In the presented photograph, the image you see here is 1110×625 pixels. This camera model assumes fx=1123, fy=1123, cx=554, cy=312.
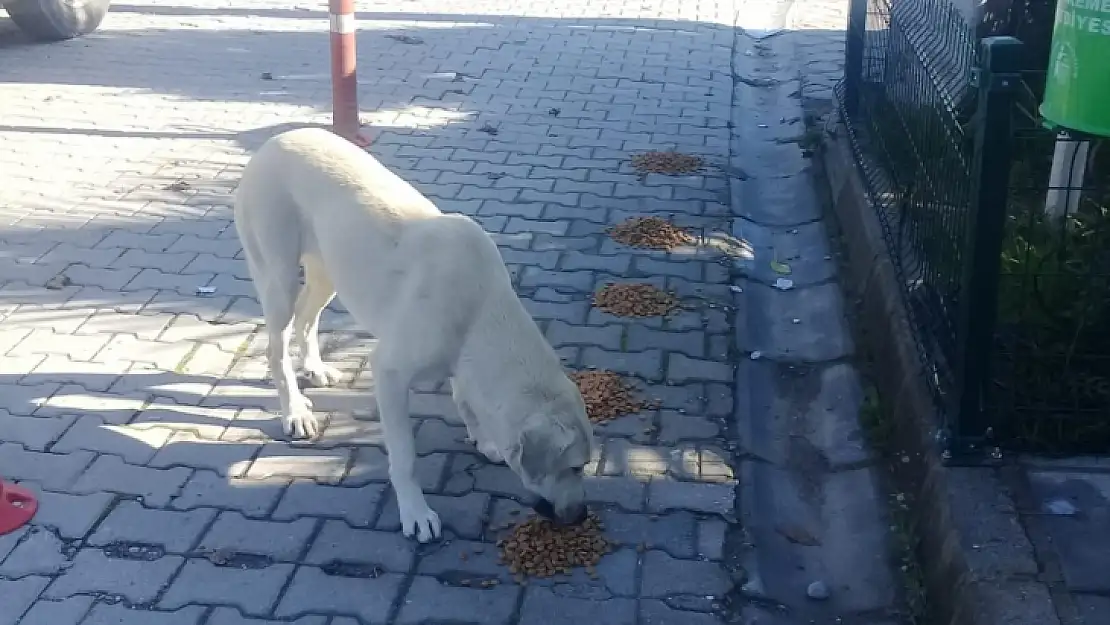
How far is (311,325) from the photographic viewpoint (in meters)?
4.97

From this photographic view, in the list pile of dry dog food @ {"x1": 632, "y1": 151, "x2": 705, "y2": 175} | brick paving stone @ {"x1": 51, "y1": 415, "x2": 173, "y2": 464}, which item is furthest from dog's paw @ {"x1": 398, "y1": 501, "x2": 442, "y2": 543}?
pile of dry dog food @ {"x1": 632, "y1": 151, "x2": 705, "y2": 175}

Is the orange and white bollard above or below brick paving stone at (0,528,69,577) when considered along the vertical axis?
above

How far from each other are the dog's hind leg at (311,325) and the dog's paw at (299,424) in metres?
0.39

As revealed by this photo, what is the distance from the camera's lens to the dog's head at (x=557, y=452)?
3486 mm

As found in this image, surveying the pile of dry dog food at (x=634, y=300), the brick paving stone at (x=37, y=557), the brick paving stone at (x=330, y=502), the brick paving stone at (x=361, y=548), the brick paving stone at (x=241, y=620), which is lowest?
the brick paving stone at (x=241, y=620)

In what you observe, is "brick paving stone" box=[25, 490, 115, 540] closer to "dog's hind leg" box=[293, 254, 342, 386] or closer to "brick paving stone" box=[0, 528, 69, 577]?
"brick paving stone" box=[0, 528, 69, 577]

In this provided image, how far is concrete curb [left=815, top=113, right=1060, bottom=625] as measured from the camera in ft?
10.7

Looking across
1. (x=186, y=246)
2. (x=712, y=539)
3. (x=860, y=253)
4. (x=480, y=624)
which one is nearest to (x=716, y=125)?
A: (x=860, y=253)

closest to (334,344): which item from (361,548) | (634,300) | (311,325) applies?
(311,325)

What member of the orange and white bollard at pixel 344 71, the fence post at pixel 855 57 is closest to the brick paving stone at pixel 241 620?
the orange and white bollard at pixel 344 71

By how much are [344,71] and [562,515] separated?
5.28 m

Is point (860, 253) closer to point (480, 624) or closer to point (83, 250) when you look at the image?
point (480, 624)

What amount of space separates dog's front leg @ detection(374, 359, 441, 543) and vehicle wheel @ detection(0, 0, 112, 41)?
30.1 ft

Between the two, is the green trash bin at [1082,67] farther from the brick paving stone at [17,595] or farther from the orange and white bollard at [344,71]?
the orange and white bollard at [344,71]
